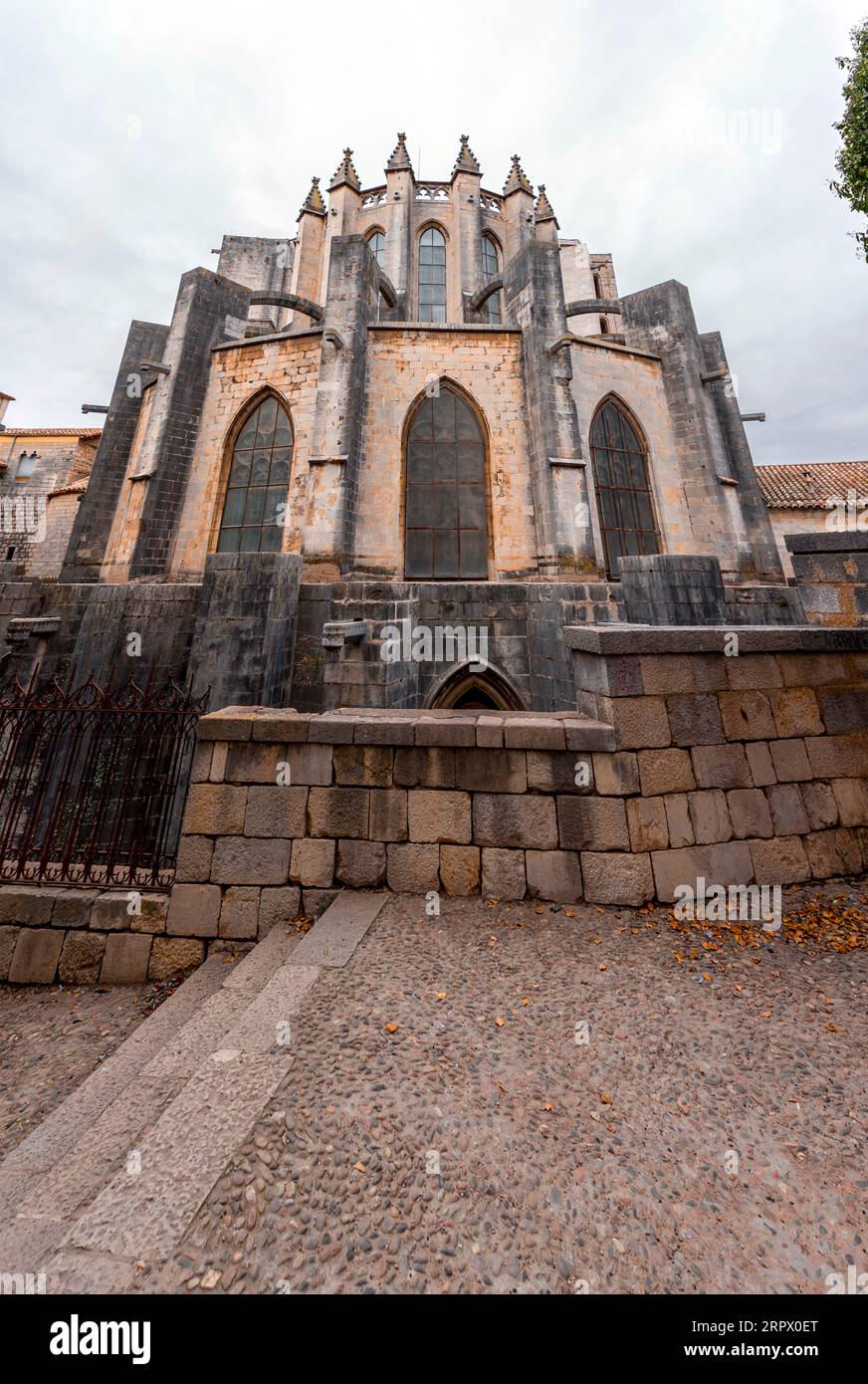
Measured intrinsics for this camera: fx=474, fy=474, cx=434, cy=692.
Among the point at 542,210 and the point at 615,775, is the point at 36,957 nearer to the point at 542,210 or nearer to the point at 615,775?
the point at 615,775

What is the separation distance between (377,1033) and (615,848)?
205 cm

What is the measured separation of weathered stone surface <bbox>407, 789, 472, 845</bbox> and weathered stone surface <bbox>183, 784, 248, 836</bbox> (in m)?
1.32

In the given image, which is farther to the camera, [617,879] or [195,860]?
[195,860]

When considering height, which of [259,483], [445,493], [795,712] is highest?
[259,483]

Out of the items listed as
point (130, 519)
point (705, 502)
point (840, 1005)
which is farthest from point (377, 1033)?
point (705, 502)

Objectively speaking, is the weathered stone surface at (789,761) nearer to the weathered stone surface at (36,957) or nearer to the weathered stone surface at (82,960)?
the weathered stone surface at (82,960)

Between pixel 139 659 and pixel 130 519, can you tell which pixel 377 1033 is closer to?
pixel 139 659

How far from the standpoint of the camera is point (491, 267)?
756 inches

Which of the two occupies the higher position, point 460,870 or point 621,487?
point 621,487

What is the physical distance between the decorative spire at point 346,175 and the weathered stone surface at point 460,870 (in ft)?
80.2

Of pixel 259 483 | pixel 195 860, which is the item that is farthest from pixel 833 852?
pixel 259 483

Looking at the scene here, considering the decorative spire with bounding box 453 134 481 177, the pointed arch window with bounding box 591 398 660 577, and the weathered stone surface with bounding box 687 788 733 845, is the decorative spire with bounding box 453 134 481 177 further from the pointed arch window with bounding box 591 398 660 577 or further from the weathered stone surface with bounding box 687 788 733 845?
the weathered stone surface with bounding box 687 788 733 845

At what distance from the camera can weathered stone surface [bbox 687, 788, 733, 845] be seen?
11.5 ft

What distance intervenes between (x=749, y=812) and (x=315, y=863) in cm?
330
